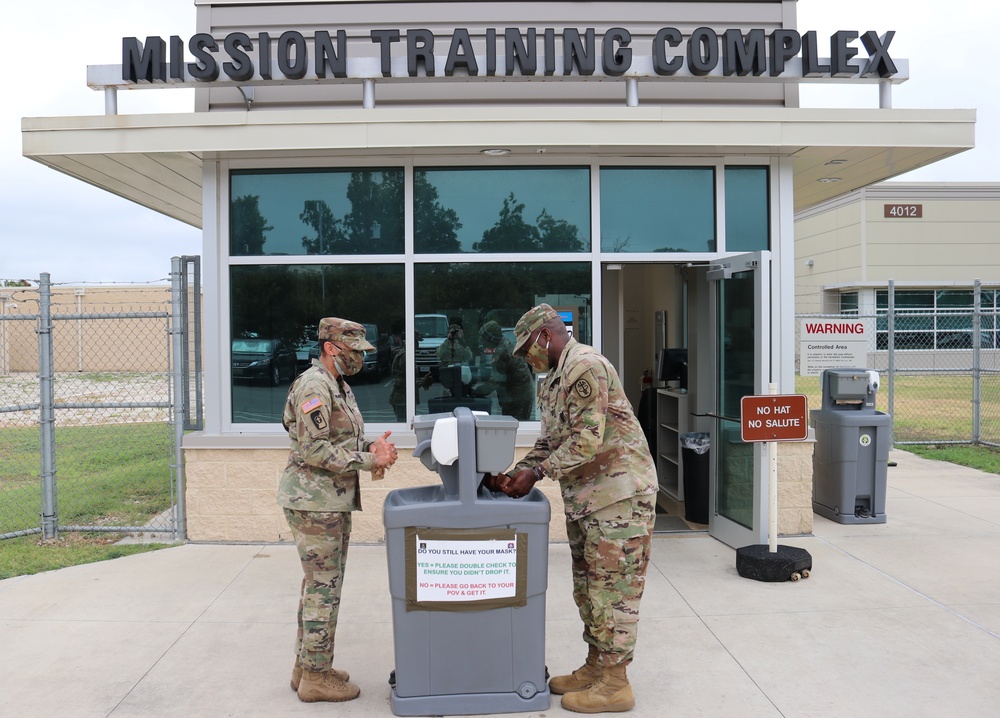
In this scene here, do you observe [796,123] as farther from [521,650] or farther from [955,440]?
[955,440]

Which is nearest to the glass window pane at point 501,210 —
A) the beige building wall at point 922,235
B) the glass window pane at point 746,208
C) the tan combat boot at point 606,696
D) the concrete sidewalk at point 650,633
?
the glass window pane at point 746,208

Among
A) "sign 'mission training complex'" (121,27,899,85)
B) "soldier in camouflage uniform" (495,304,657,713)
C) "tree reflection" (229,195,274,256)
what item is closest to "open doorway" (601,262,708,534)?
"sign 'mission training complex'" (121,27,899,85)

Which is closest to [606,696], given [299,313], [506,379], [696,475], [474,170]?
[506,379]

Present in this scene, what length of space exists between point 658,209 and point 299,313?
128 inches

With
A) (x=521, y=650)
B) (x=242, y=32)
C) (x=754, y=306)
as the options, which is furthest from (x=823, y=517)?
(x=242, y=32)

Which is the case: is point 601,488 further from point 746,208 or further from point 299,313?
point 746,208

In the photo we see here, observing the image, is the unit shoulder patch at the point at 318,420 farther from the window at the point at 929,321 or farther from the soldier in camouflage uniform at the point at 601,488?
→ the window at the point at 929,321

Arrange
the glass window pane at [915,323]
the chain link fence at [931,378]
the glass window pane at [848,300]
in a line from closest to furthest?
the chain link fence at [931,378] → the glass window pane at [915,323] → the glass window pane at [848,300]

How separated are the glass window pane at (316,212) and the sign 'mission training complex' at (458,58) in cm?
87

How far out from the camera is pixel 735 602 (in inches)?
223

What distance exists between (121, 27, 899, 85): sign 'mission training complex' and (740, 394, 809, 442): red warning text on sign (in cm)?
274

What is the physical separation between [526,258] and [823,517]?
3.87 metres

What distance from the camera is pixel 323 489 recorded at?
4156mm

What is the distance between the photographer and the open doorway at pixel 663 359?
26.0 feet
